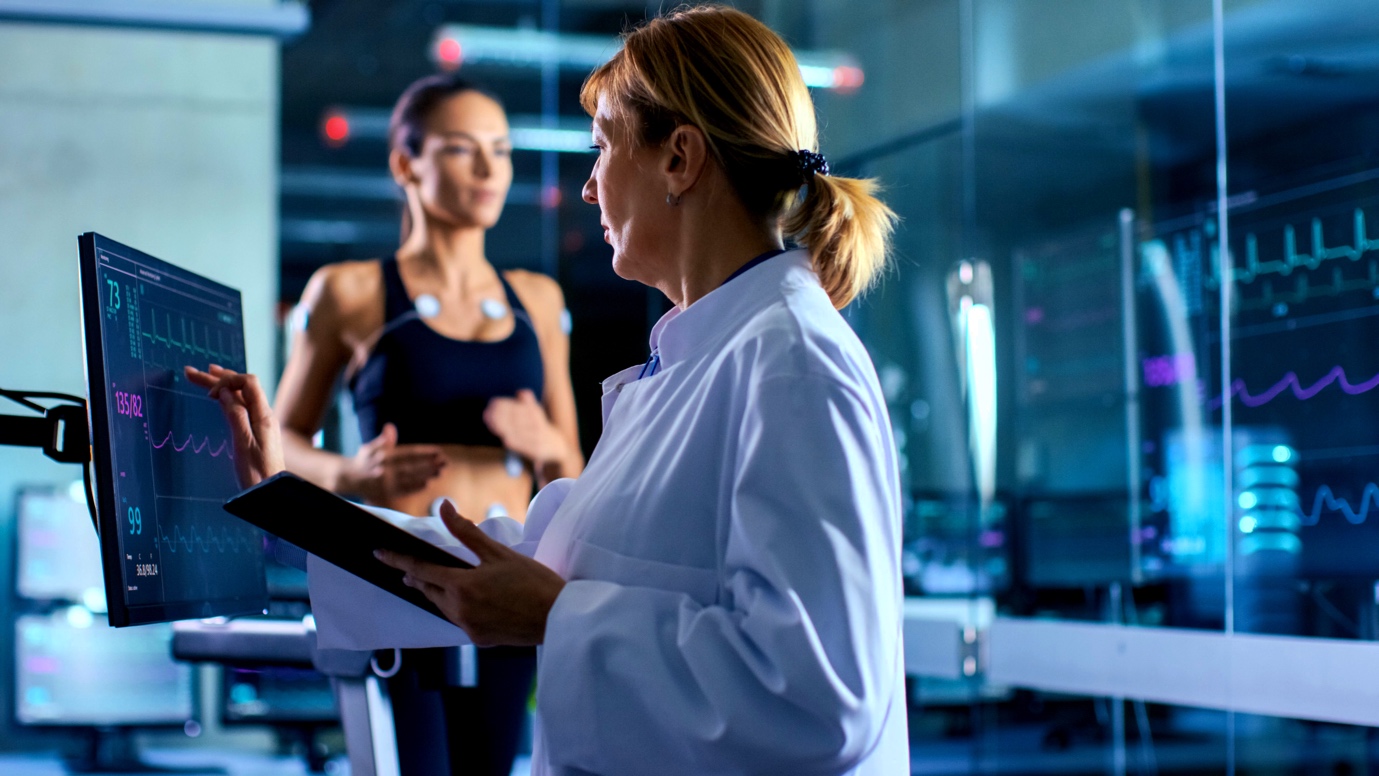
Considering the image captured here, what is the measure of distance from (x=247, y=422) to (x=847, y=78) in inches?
124

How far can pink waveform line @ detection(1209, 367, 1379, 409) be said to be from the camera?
2.27 meters

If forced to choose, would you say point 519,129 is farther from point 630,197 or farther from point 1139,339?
point 630,197

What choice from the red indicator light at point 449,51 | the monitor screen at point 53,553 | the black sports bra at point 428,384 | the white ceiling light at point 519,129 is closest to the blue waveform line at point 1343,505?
the black sports bra at point 428,384

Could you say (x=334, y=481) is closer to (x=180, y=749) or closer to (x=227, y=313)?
(x=227, y=313)

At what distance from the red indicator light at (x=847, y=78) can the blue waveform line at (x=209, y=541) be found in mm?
3059

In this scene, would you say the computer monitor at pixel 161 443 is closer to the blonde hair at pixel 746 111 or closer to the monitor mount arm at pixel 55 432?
the monitor mount arm at pixel 55 432

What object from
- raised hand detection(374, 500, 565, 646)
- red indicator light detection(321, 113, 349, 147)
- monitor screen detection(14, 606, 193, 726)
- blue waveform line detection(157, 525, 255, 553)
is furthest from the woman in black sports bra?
red indicator light detection(321, 113, 349, 147)

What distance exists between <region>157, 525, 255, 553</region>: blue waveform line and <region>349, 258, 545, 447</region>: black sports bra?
70 cm

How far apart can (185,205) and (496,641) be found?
463cm

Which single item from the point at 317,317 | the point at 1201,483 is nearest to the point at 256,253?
the point at 317,317

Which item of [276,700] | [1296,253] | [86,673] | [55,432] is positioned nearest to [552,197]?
[276,700]

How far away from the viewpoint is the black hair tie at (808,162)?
46.0 inches

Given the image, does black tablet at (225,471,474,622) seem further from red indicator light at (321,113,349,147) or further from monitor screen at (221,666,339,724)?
red indicator light at (321,113,349,147)

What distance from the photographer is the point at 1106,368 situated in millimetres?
2967
